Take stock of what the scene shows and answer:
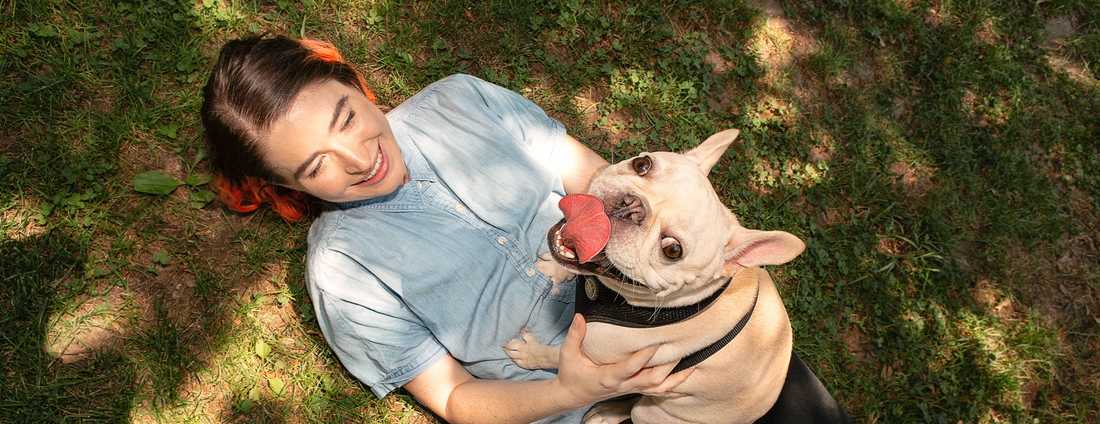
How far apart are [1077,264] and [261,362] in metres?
6.30

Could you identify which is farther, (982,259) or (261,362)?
(982,259)

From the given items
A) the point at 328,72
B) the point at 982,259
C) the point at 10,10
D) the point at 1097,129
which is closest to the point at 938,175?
the point at 982,259

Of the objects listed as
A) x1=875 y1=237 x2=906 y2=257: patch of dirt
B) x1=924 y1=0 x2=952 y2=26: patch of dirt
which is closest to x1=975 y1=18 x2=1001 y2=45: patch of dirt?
x1=924 y1=0 x2=952 y2=26: patch of dirt

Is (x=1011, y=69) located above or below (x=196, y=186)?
below

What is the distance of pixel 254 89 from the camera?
2.86 meters

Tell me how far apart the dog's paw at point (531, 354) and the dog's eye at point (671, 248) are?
0.94 m

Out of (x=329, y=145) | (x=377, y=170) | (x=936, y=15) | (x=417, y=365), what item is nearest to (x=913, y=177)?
(x=936, y=15)

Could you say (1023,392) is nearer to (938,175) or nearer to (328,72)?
(938,175)

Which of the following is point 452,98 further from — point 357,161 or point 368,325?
point 368,325

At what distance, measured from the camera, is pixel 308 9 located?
4375 millimetres

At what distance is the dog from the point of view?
2811mm

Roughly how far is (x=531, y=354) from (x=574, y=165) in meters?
1.11

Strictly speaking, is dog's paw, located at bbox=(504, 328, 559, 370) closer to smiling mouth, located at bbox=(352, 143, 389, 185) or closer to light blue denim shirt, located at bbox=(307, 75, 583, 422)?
light blue denim shirt, located at bbox=(307, 75, 583, 422)

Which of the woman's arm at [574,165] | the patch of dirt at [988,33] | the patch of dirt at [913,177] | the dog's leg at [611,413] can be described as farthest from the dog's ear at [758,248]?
the patch of dirt at [988,33]
